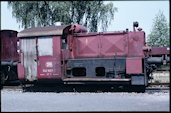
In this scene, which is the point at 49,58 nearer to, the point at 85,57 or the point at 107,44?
the point at 85,57

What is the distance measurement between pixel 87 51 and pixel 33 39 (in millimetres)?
2900

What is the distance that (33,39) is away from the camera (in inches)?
430

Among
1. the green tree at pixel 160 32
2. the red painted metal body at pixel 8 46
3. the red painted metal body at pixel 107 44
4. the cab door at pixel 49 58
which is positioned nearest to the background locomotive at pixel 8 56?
the red painted metal body at pixel 8 46

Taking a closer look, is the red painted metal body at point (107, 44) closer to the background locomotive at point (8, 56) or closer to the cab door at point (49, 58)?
the cab door at point (49, 58)

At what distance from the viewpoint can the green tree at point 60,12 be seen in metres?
22.6

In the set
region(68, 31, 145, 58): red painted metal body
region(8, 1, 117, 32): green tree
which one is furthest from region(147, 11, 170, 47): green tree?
region(68, 31, 145, 58): red painted metal body

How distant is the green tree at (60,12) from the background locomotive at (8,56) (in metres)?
8.74

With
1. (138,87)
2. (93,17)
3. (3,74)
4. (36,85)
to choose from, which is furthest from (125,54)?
(93,17)

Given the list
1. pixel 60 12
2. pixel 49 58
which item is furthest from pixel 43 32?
pixel 60 12

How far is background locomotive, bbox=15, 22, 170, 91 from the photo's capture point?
1011cm

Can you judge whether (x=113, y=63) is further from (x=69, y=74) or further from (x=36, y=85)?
(x=36, y=85)

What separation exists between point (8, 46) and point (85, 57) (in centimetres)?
559

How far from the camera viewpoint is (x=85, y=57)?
438 inches

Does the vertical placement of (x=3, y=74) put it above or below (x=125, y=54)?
below
